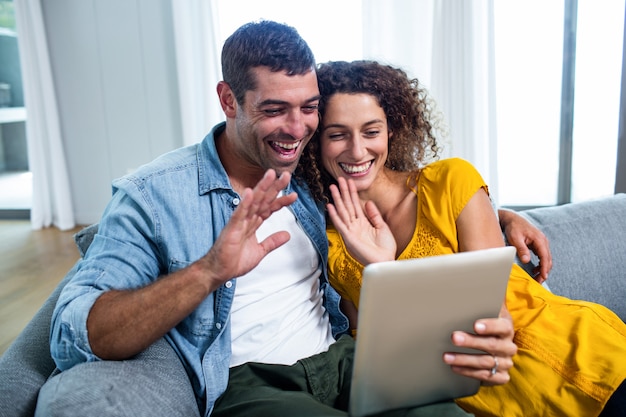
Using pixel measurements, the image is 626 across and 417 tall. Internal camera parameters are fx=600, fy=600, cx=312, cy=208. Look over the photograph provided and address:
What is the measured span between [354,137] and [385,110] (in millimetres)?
159

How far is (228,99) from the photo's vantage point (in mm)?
1523

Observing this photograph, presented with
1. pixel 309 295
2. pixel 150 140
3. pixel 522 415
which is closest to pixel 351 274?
pixel 309 295

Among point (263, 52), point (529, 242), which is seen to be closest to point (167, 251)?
point (263, 52)

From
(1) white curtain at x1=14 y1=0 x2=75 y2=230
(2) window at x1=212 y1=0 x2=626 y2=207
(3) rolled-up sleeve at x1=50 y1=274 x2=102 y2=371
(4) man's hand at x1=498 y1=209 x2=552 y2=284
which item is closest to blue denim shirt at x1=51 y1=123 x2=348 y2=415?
(3) rolled-up sleeve at x1=50 y1=274 x2=102 y2=371

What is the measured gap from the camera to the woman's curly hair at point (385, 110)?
1.58m

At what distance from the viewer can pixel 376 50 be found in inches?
154

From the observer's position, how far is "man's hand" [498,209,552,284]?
162 centimetres

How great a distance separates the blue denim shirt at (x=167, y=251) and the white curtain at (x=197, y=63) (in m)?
2.73

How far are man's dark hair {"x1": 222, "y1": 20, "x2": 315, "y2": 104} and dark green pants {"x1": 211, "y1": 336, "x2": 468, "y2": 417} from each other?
0.65 meters

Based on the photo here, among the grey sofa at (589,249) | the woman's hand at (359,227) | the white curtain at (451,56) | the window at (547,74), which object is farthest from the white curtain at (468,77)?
the woman's hand at (359,227)

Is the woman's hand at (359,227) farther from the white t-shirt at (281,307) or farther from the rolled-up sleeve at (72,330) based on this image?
the rolled-up sleeve at (72,330)

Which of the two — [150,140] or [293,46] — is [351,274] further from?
[150,140]

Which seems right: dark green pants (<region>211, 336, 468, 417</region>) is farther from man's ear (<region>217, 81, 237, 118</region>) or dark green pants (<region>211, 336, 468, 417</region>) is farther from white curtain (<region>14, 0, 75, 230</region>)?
white curtain (<region>14, 0, 75, 230</region>)

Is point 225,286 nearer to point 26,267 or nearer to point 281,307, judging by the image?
point 281,307
